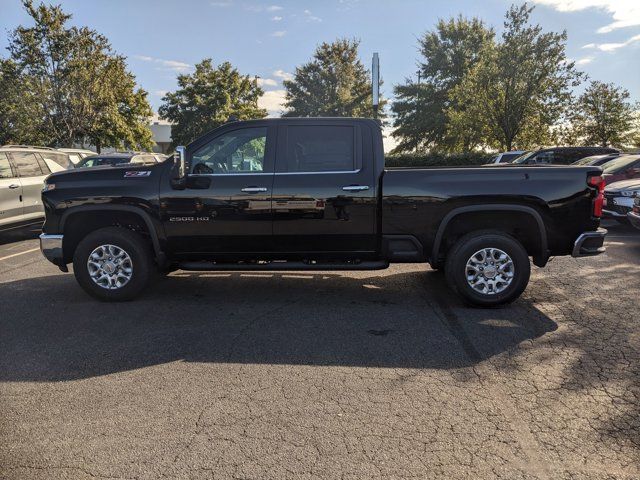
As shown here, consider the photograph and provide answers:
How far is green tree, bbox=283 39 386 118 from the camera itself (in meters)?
49.7

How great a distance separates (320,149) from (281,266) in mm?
1373

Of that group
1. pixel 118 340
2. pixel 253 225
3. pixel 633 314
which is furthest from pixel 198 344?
pixel 633 314

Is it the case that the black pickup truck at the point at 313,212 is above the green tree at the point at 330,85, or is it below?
below

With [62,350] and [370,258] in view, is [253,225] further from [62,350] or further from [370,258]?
[62,350]

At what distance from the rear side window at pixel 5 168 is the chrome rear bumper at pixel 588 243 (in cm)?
950

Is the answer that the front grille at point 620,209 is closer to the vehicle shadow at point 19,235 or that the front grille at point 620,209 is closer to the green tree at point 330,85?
the vehicle shadow at point 19,235

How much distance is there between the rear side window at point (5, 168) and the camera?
9.12 metres

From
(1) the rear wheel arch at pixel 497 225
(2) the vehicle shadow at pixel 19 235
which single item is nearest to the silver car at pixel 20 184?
(2) the vehicle shadow at pixel 19 235

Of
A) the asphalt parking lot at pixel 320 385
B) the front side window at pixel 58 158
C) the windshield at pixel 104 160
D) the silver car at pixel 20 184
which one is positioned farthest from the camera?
the windshield at pixel 104 160

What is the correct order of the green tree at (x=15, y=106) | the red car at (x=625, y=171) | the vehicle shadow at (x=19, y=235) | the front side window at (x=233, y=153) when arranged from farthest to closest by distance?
the green tree at (x=15, y=106) < the red car at (x=625, y=171) < the vehicle shadow at (x=19, y=235) < the front side window at (x=233, y=153)

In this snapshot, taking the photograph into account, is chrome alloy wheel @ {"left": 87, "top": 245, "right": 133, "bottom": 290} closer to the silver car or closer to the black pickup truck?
the black pickup truck

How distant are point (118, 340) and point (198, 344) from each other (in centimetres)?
76

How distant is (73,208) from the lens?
5473 millimetres

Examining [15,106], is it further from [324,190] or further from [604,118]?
[604,118]
